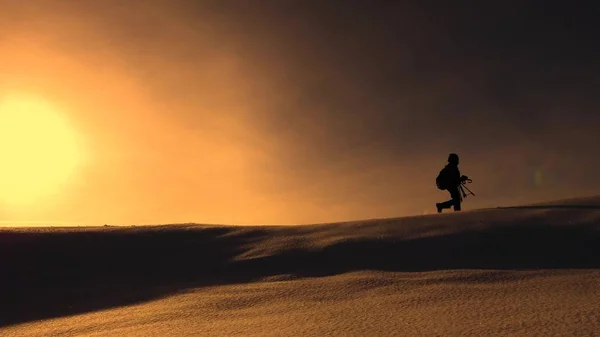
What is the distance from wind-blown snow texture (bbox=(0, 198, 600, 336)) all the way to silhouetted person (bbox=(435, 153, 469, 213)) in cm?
206

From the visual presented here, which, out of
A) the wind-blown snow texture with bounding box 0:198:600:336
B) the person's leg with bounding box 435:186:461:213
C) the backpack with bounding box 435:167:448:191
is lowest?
the wind-blown snow texture with bounding box 0:198:600:336

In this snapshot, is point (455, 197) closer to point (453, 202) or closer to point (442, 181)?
point (453, 202)

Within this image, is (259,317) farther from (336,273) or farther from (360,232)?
(360,232)

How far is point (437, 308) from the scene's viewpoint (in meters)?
3.68

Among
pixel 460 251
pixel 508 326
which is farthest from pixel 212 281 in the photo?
pixel 508 326

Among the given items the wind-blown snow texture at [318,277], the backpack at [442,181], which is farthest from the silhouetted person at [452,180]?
the wind-blown snow texture at [318,277]

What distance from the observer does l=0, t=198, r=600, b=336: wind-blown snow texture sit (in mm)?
3504

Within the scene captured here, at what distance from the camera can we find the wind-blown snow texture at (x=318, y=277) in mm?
3504

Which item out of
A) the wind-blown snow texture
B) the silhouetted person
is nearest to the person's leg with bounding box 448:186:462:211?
the silhouetted person

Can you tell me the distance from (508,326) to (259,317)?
1733mm

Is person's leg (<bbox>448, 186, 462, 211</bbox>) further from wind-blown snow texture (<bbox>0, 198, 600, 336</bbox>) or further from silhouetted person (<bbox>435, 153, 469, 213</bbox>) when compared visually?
wind-blown snow texture (<bbox>0, 198, 600, 336</bbox>)

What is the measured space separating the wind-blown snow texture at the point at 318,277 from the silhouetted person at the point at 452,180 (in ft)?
6.74

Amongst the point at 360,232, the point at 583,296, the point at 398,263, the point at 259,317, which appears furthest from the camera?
the point at 360,232

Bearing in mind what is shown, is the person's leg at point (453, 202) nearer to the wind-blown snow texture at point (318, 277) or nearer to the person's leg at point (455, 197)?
the person's leg at point (455, 197)
